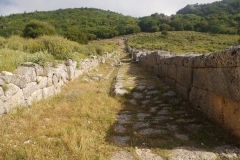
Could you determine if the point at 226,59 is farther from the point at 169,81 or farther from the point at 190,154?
the point at 169,81

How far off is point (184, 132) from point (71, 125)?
2.46 meters

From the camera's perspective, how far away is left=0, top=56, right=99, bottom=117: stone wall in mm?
4203

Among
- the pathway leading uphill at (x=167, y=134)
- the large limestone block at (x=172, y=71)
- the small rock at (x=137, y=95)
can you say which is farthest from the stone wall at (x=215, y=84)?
the small rock at (x=137, y=95)

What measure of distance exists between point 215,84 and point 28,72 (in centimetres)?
479

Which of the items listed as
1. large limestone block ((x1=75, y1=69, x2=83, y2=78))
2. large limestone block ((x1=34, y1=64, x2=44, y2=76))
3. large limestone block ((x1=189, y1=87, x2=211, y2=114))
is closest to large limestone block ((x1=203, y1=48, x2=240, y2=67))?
large limestone block ((x1=189, y1=87, x2=211, y2=114))

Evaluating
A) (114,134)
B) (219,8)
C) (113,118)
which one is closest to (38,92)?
(113,118)

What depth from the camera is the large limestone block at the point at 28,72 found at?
4863 mm

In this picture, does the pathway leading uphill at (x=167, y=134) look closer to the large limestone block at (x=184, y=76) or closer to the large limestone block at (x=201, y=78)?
the large limestone block at (x=184, y=76)

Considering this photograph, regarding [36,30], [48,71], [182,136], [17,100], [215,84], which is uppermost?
[36,30]

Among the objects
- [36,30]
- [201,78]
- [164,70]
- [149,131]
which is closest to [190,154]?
[149,131]

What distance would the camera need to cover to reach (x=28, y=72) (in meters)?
5.04

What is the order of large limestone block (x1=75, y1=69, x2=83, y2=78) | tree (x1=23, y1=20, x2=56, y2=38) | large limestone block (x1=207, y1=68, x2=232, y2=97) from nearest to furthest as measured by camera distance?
1. large limestone block (x1=207, y1=68, x2=232, y2=97)
2. large limestone block (x1=75, y1=69, x2=83, y2=78)
3. tree (x1=23, y1=20, x2=56, y2=38)

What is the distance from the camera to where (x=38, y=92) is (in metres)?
5.52

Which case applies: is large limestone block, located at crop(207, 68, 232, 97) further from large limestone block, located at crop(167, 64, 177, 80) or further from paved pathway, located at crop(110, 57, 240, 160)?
large limestone block, located at crop(167, 64, 177, 80)
